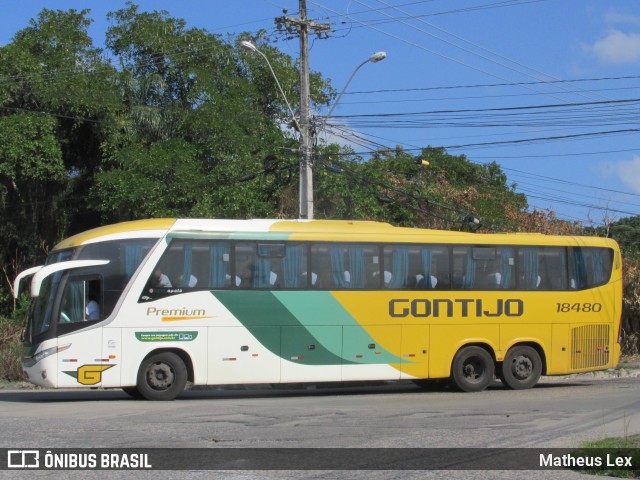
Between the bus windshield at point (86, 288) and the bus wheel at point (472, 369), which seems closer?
the bus windshield at point (86, 288)

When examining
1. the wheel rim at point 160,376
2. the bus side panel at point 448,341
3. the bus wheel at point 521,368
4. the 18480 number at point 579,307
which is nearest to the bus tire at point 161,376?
the wheel rim at point 160,376

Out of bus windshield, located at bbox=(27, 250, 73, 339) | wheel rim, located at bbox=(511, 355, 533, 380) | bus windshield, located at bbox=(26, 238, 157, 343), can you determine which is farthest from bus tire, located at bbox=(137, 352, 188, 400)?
wheel rim, located at bbox=(511, 355, 533, 380)

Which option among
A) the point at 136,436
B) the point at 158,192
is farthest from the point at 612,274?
the point at 158,192

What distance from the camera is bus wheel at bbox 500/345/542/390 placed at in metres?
19.5

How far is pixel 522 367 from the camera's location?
19.6m

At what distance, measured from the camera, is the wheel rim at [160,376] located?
16.8 meters

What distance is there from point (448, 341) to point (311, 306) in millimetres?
3244

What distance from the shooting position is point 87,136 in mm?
35375

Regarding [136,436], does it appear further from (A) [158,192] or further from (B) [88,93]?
(B) [88,93]

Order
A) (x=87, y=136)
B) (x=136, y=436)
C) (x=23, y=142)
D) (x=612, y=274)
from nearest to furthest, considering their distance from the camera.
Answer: (x=136, y=436) < (x=612, y=274) < (x=23, y=142) < (x=87, y=136)

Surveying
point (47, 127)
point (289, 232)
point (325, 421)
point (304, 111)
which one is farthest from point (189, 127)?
point (325, 421)

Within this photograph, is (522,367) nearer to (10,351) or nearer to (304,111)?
(304,111)

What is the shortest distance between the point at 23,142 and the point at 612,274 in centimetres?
2062

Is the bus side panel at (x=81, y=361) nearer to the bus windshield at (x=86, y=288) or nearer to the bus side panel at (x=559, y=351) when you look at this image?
the bus windshield at (x=86, y=288)
